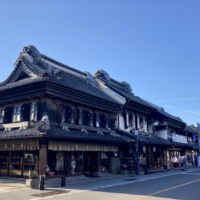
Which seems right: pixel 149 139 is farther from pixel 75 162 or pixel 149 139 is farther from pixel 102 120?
pixel 75 162

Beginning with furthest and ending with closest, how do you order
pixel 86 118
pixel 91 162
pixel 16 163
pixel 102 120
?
pixel 102 120, pixel 91 162, pixel 86 118, pixel 16 163

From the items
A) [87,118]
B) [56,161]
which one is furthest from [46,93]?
[87,118]

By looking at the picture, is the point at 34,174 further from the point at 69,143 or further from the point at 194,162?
the point at 194,162

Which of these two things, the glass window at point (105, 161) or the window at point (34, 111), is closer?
the window at point (34, 111)

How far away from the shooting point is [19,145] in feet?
55.8

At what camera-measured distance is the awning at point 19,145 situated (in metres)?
16.2

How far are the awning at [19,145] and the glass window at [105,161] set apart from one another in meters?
8.59

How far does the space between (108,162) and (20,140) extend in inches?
405

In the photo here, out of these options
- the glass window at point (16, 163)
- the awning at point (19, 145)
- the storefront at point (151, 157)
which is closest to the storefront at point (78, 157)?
the awning at point (19, 145)

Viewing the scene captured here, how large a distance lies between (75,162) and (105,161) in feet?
15.7

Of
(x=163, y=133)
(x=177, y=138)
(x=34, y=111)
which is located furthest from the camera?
(x=177, y=138)

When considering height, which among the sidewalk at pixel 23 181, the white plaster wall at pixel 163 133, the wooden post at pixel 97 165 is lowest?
the sidewalk at pixel 23 181

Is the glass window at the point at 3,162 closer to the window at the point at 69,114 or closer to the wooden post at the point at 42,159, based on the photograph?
the wooden post at the point at 42,159

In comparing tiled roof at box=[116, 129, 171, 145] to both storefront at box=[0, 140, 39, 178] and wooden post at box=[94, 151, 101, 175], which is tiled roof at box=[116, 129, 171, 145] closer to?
wooden post at box=[94, 151, 101, 175]
